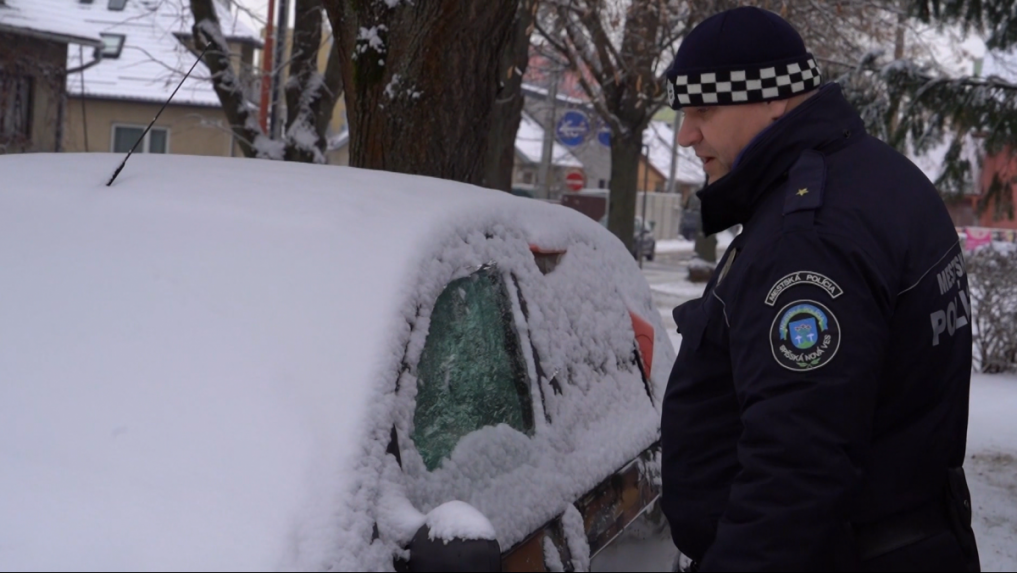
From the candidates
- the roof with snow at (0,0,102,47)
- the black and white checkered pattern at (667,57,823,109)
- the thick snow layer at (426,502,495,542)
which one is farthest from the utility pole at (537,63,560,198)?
the thick snow layer at (426,502,495,542)

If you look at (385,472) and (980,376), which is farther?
(980,376)

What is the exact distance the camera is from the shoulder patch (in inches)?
71.3

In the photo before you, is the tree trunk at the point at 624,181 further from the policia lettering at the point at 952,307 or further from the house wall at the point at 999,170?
the policia lettering at the point at 952,307

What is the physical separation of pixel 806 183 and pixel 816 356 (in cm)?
31

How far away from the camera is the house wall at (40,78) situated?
1647 centimetres

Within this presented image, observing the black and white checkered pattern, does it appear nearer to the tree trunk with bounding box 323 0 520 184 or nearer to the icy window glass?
the icy window glass

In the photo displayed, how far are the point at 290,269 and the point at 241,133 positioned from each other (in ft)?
28.8

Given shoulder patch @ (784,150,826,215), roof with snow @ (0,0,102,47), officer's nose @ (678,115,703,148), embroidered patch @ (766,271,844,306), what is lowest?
embroidered patch @ (766,271,844,306)

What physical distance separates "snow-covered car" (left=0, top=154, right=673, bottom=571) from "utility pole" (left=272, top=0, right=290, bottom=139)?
10.1 m

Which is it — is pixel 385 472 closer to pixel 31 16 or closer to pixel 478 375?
pixel 478 375

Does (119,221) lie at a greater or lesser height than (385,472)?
greater

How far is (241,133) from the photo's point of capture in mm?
10453

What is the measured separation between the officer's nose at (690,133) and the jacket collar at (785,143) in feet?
0.41

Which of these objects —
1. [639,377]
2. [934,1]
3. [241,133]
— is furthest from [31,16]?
[639,377]
